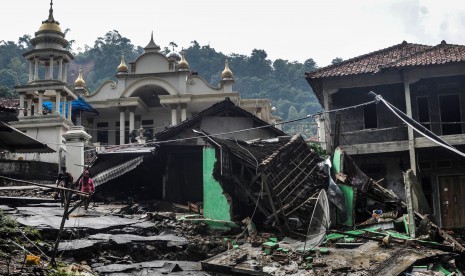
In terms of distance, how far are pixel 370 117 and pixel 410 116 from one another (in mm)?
1886

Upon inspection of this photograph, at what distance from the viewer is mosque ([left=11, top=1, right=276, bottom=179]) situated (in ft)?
87.0

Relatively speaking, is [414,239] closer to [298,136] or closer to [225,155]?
[225,155]

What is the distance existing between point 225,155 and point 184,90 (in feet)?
56.3

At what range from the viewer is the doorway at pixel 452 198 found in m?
19.9

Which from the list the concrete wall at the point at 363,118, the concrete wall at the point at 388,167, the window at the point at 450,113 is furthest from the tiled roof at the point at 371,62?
the concrete wall at the point at 388,167

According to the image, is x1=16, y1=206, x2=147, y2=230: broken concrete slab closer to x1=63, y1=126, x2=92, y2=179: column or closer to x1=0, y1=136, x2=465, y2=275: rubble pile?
x1=0, y1=136, x2=465, y2=275: rubble pile

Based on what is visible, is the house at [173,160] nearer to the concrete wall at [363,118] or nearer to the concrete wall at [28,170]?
the concrete wall at [28,170]

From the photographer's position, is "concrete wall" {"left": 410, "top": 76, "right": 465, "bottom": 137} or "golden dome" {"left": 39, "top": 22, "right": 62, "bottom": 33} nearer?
"concrete wall" {"left": 410, "top": 76, "right": 465, "bottom": 137}

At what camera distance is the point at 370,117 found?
2075cm

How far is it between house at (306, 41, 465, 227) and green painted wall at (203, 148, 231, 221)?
6.32m

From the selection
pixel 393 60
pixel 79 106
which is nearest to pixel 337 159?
pixel 393 60

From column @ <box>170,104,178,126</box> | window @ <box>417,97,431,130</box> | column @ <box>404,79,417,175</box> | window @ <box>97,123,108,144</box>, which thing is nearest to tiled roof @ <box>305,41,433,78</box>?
column @ <box>404,79,417,175</box>

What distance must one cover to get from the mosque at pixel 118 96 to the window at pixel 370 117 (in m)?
10.4

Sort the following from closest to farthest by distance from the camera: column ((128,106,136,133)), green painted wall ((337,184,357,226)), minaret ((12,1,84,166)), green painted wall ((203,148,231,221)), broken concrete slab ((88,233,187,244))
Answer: broken concrete slab ((88,233,187,244))
green painted wall ((337,184,357,226))
green painted wall ((203,148,231,221))
minaret ((12,1,84,166))
column ((128,106,136,133))
